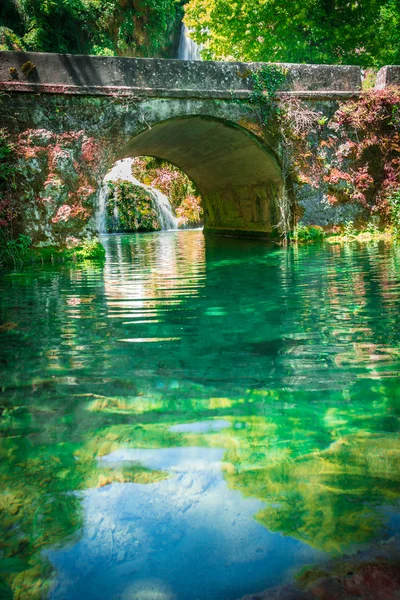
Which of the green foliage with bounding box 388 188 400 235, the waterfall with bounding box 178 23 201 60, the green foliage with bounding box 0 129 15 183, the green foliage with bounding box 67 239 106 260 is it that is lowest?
the green foliage with bounding box 67 239 106 260

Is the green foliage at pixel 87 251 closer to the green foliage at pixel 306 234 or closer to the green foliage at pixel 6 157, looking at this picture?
the green foliage at pixel 6 157

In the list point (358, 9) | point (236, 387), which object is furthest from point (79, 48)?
point (236, 387)

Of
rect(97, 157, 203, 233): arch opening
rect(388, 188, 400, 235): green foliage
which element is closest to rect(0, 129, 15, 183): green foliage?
rect(388, 188, 400, 235): green foliage

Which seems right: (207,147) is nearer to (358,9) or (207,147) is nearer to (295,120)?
(295,120)

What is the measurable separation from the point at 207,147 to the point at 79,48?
41.8 ft

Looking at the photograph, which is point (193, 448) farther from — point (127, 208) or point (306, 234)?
point (127, 208)

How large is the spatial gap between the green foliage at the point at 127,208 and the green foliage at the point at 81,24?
6.24m

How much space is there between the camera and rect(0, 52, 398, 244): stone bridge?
10078 millimetres

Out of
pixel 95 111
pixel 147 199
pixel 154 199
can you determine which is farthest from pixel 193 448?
pixel 154 199

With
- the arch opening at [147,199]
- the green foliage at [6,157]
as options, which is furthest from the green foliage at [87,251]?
the arch opening at [147,199]

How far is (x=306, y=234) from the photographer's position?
40.3ft

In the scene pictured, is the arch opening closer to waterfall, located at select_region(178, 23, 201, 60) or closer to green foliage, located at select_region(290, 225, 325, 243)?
green foliage, located at select_region(290, 225, 325, 243)

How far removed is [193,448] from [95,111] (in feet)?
31.9

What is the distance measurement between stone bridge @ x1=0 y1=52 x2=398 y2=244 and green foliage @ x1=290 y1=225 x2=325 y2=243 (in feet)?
5.46
